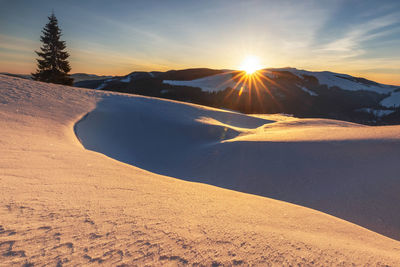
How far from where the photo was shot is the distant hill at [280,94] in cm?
3612

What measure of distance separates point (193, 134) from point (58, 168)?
6390 millimetres

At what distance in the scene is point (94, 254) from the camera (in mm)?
1172

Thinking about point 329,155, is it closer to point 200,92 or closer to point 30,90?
point 30,90

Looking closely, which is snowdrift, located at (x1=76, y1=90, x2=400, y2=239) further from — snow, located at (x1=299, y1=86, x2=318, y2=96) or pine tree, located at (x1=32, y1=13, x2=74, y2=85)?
snow, located at (x1=299, y1=86, x2=318, y2=96)

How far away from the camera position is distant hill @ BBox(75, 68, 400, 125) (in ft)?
119

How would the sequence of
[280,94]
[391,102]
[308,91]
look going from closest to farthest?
[280,94] < [308,91] < [391,102]

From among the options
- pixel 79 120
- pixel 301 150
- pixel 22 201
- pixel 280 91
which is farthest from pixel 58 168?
pixel 280 91

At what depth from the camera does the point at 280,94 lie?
138ft

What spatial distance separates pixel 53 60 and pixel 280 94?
3899cm

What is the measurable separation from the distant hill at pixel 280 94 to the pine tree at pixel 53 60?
14.1 metres

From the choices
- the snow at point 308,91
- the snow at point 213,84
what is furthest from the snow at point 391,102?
the snow at point 213,84

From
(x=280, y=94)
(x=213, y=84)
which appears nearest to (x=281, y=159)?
(x=213, y=84)

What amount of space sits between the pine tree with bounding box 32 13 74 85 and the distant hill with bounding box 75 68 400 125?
46.4 feet

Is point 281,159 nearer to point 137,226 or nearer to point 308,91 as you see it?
point 137,226
